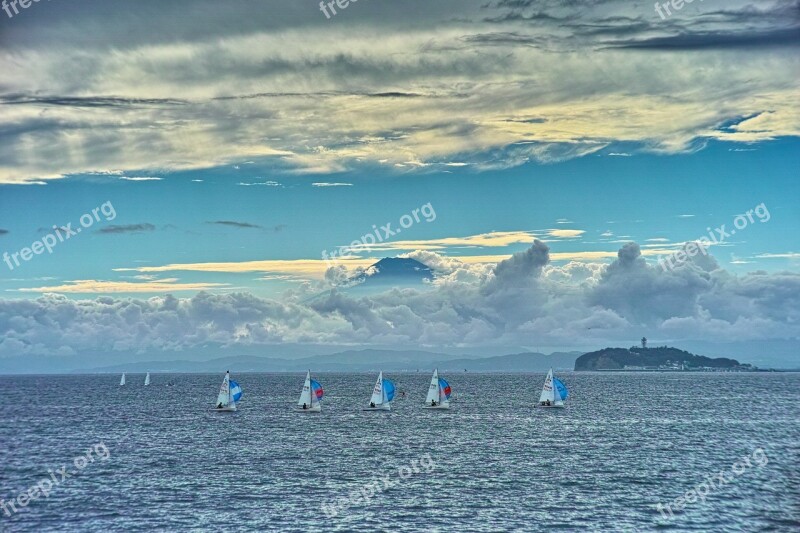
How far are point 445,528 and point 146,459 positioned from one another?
166ft

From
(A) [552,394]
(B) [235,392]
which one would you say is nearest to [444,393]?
(A) [552,394]

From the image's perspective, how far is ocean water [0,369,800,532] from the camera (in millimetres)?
66688

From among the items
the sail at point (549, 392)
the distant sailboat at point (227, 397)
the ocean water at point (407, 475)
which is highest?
the sail at point (549, 392)

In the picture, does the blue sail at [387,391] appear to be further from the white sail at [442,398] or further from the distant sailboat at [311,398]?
the distant sailboat at [311,398]

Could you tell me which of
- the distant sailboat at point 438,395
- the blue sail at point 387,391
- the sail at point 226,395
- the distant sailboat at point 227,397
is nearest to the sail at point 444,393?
the distant sailboat at point 438,395

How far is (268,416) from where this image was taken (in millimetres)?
166125

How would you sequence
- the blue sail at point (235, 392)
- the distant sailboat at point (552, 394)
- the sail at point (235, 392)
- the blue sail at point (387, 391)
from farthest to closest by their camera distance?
the distant sailboat at point (552, 394) < the blue sail at point (235, 392) < the sail at point (235, 392) < the blue sail at point (387, 391)

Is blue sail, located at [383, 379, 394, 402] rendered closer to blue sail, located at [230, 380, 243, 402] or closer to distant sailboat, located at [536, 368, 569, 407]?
blue sail, located at [230, 380, 243, 402]

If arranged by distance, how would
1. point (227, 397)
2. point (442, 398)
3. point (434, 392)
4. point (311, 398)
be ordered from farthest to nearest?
point (434, 392) < point (442, 398) < point (227, 397) < point (311, 398)

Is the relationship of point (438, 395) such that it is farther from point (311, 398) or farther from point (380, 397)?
point (311, 398)

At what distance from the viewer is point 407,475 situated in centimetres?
8606

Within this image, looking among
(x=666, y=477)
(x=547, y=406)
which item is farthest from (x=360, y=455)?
(x=547, y=406)

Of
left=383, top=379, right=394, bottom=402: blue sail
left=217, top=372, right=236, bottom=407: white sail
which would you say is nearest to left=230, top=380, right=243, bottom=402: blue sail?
left=217, top=372, right=236, bottom=407: white sail

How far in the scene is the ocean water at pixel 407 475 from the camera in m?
66.7
